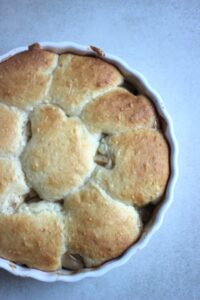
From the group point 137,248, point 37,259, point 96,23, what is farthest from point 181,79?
point 37,259

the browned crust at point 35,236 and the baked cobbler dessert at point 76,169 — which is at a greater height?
the baked cobbler dessert at point 76,169

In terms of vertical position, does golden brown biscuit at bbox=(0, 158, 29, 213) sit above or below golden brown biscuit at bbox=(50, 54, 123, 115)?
below

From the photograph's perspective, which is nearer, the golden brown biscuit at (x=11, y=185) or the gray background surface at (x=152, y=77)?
the golden brown biscuit at (x=11, y=185)

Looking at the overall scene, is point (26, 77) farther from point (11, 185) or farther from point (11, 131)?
point (11, 185)

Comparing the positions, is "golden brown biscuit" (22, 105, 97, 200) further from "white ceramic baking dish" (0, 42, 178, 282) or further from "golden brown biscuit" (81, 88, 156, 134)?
"white ceramic baking dish" (0, 42, 178, 282)

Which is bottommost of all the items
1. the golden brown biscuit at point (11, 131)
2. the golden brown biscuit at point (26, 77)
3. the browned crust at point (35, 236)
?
the browned crust at point (35, 236)

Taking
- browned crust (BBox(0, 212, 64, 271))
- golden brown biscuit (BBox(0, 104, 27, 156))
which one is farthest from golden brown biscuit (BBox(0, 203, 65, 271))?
golden brown biscuit (BBox(0, 104, 27, 156))

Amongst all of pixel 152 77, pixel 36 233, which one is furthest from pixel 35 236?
pixel 152 77

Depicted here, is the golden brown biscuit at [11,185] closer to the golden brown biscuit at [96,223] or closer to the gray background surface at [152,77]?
the golden brown biscuit at [96,223]

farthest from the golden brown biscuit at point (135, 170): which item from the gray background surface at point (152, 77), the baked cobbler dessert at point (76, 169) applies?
the gray background surface at point (152, 77)
